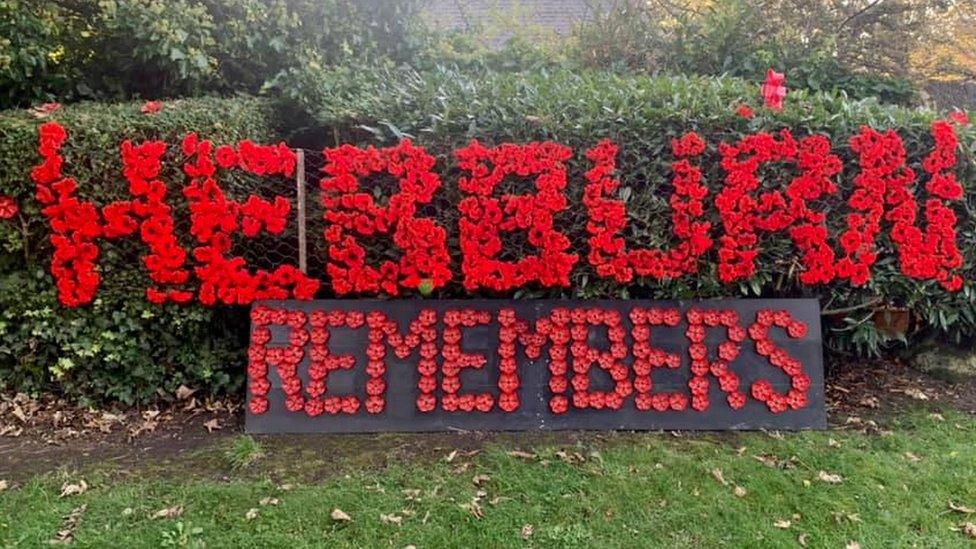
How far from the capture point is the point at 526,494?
10.9 ft

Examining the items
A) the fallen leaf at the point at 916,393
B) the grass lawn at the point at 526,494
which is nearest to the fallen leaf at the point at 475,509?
the grass lawn at the point at 526,494

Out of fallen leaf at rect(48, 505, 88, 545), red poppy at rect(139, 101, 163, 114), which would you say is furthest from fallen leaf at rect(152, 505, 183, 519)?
red poppy at rect(139, 101, 163, 114)

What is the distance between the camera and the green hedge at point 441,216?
404 cm

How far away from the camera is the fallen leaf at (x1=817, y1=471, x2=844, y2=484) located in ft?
11.4

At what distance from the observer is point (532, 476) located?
11.4ft

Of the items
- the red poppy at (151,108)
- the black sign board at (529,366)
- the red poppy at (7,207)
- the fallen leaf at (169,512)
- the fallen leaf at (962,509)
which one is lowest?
the fallen leaf at (169,512)

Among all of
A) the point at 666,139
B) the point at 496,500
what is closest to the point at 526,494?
the point at 496,500

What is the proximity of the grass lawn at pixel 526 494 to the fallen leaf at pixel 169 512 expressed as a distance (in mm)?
17

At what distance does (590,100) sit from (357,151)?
4.79ft

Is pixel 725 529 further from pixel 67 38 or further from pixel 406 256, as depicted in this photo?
pixel 67 38

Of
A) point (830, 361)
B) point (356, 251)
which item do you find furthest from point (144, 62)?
point (830, 361)

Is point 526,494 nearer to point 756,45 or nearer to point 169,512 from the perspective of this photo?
point 169,512

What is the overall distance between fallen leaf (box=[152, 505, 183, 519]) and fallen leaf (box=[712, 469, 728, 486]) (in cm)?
251

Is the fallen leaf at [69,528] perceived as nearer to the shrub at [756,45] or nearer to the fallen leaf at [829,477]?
the fallen leaf at [829,477]
